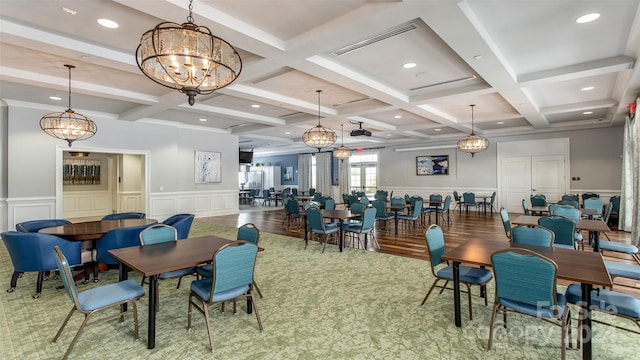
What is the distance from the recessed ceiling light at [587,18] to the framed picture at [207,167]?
9853 millimetres

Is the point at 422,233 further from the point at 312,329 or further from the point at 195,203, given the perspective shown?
the point at 195,203

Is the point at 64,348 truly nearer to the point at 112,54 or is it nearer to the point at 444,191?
the point at 112,54

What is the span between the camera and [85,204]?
10617mm

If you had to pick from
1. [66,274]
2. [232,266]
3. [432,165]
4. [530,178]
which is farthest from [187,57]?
[432,165]

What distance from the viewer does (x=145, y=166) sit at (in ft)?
29.7

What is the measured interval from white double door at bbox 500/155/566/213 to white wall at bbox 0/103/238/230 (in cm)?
1012

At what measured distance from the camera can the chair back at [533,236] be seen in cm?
323

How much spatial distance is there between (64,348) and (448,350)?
3125 mm

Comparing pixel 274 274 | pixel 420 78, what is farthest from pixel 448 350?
pixel 420 78

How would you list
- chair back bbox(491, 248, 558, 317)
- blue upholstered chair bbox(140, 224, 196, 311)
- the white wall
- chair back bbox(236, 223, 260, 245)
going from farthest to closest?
1. the white wall
2. chair back bbox(236, 223, 260, 245)
3. blue upholstered chair bbox(140, 224, 196, 311)
4. chair back bbox(491, 248, 558, 317)

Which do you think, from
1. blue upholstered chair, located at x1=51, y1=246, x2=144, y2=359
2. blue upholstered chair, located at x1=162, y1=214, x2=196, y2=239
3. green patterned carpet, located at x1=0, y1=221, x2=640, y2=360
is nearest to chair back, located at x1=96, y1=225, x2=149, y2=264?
green patterned carpet, located at x1=0, y1=221, x2=640, y2=360

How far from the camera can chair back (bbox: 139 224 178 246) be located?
3289 millimetres

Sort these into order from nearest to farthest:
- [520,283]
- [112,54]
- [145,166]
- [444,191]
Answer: [520,283] → [112,54] → [145,166] → [444,191]

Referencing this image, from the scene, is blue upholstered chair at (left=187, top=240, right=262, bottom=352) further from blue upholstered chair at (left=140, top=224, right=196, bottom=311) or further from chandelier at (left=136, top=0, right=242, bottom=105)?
chandelier at (left=136, top=0, right=242, bottom=105)
